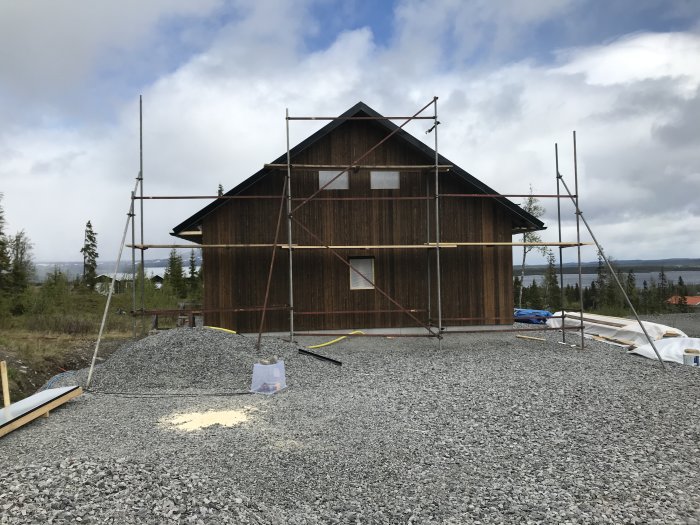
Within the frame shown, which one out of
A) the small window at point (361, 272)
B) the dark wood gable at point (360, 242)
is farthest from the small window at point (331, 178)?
the small window at point (361, 272)

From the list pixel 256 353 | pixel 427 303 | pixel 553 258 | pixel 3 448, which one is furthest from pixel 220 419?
pixel 553 258

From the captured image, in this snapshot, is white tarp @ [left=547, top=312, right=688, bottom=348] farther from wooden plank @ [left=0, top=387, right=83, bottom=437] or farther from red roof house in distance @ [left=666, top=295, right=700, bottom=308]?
red roof house in distance @ [left=666, top=295, right=700, bottom=308]

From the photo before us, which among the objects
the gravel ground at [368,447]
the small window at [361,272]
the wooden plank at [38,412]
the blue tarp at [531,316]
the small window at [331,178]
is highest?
the small window at [331,178]

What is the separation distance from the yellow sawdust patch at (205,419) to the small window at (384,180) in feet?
28.6

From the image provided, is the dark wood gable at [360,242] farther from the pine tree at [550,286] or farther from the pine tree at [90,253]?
the pine tree at [90,253]

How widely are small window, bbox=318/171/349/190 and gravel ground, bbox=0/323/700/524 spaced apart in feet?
19.1

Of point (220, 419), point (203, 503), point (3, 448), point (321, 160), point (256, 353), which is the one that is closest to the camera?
point (203, 503)

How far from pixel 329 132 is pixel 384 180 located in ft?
7.25

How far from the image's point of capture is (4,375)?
6973mm

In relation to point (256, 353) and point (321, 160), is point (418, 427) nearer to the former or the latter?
point (256, 353)

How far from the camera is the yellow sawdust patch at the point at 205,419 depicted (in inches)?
272

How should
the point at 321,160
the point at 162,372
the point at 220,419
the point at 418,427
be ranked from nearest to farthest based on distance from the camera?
the point at 418,427, the point at 220,419, the point at 162,372, the point at 321,160

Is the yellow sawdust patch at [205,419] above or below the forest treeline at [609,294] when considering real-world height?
below

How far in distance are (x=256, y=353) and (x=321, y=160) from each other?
6246mm
